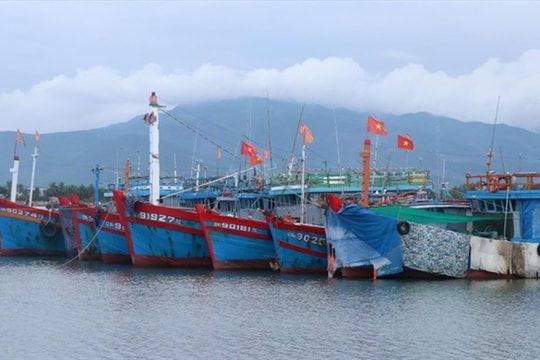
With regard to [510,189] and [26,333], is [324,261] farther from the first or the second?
[26,333]

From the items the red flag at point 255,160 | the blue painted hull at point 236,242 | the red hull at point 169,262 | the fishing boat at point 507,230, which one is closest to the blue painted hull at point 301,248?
the blue painted hull at point 236,242

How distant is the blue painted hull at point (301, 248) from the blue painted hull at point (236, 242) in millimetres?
1679

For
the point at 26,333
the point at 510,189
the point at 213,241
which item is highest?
the point at 510,189

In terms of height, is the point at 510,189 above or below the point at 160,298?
above

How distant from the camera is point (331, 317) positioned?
29516 mm

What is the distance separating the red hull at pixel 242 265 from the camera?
143 ft

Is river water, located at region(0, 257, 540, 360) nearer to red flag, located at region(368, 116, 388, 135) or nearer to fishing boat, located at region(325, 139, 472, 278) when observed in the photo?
fishing boat, located at region(325, 139, 472, 278)

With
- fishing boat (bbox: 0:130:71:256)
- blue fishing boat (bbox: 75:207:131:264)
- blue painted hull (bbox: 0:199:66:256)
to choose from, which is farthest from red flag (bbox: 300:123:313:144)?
blue painted hull (bbox: 0:199:66:256)

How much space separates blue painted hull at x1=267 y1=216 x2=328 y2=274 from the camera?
4175 cm

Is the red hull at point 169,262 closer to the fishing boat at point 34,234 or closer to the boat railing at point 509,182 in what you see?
the fishing boat at point 34,234

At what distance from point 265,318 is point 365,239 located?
10192 mm

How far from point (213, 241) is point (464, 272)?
11.5m

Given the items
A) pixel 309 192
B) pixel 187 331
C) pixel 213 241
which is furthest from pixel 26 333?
pixel 309 192

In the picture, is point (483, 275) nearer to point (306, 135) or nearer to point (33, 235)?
point (306, 135)
